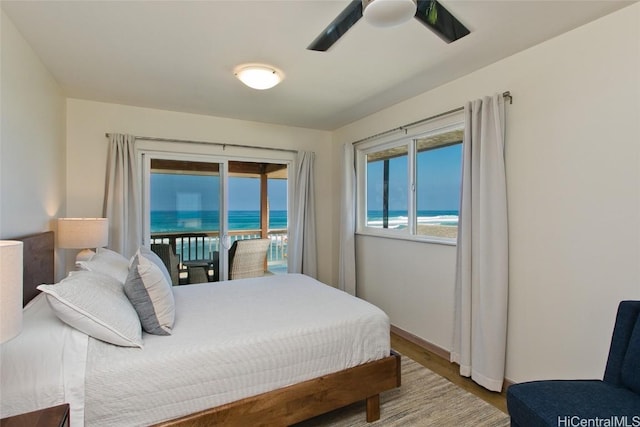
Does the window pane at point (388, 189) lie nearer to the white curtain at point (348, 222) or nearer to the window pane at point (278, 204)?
the white curtain at point (348, 222)

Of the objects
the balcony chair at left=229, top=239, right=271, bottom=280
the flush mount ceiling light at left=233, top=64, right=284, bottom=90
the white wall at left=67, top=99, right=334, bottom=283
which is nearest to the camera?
the flush mount ceiling light at left=233, top=64, right=284, bottom=90

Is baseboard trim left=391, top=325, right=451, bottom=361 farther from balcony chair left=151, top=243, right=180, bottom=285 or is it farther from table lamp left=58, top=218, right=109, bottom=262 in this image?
table lamp left=58, top=218, right=109, bottom=262

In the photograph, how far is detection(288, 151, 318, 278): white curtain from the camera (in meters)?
4.35

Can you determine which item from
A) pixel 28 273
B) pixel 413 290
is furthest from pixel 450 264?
pixel 28 273

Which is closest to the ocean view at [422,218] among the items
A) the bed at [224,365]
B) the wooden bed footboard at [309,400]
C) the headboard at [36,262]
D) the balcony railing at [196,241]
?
the bed at [224,365]

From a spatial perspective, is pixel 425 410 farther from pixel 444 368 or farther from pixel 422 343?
pixel 422 343

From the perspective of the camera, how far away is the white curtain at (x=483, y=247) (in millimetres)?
2383

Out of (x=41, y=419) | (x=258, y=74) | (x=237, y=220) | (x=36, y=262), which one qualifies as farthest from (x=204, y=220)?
(x=41, y=419)

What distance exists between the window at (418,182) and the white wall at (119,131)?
1.23 m

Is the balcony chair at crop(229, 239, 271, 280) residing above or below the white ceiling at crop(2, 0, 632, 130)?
below

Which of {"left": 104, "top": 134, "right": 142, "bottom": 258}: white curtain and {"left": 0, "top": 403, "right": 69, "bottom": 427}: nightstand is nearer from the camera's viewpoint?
{"left": 0, "top": 403, "right": 69, "bottom": 427}: nightstand

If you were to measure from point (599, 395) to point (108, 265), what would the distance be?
282cm

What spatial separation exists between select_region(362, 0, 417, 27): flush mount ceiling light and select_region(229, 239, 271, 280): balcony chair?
312 centimetres

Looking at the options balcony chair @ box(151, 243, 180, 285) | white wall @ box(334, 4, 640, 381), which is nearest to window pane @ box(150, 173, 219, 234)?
balcony chair @ box(151, 243, 180, 285)
